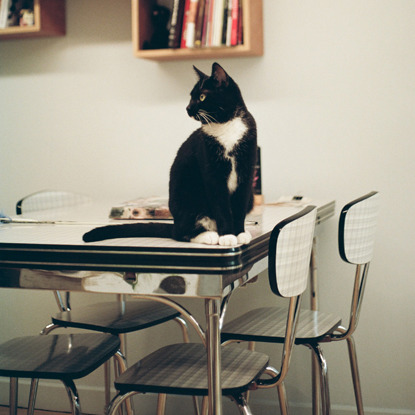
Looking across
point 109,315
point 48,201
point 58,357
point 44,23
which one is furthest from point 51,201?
point 58,357

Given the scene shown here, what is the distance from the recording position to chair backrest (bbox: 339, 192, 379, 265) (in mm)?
1695

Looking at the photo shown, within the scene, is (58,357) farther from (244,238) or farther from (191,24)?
(191,24)

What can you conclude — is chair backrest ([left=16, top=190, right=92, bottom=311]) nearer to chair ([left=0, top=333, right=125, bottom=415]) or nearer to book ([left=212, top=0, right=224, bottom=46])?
chair ([left=0, top=333, right=125, bottom=415])

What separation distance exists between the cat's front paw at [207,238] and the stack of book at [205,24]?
1182 millimetres

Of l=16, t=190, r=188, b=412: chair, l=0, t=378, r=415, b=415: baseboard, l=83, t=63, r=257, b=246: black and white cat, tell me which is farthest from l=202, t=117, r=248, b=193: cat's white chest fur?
l=0, t=378, r=415, b=415: baseboard

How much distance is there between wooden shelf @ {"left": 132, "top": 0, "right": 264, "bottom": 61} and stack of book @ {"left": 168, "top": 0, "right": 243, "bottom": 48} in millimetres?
28

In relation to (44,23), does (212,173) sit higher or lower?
lower

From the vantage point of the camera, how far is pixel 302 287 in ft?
4.64

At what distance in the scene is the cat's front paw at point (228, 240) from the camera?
4.00ft

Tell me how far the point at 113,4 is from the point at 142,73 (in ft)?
1.07

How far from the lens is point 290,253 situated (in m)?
1.32

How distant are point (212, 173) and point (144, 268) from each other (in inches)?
10.6

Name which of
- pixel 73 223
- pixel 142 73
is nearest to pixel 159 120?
pixel 142 73

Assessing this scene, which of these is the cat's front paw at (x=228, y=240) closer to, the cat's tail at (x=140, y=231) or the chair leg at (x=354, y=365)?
the cat's tail at (x=140, y=231)
